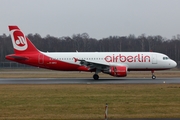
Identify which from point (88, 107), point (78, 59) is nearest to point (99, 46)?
point (78, 59)

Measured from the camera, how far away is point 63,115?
15109 mm

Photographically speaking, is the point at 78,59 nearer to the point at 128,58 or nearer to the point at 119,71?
the point at 119,71

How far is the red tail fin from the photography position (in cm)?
4009

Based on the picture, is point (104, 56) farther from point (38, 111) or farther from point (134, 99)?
point (38, 111)

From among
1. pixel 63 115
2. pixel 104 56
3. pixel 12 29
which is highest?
pixel 12 29

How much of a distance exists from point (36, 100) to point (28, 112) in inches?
173

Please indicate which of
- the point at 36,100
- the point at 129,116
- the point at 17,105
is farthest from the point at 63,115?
the point at 36,100

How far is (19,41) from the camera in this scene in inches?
1582

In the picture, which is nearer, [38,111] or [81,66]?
[38,111]

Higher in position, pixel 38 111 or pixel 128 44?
pixel 128 44

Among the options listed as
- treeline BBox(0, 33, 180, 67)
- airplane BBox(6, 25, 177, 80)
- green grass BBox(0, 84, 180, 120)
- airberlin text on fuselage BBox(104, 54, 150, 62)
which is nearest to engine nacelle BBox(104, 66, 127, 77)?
airplane BBox(6, 25, 177, 80)

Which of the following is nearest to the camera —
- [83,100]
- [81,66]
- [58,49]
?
[83,100]

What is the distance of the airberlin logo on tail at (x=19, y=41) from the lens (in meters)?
40.1

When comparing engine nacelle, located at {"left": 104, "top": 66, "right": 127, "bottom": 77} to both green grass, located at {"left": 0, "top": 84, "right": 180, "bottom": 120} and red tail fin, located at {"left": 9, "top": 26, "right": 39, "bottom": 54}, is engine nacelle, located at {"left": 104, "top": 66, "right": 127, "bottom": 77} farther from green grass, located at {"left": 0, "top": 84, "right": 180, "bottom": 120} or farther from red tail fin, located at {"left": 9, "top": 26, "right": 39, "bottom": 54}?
green grass, located at {"left": 0, "top": 84, "right": 180, "bottom": 120}
